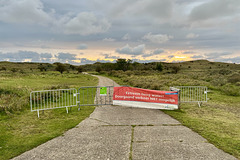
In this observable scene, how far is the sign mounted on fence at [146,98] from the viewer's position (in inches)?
341

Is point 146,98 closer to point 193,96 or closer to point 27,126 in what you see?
point 27,126

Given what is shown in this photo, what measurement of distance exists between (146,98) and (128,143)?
14.8ft

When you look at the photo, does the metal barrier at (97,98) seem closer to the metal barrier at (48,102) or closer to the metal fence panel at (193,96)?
the metal barrier at (48,102)

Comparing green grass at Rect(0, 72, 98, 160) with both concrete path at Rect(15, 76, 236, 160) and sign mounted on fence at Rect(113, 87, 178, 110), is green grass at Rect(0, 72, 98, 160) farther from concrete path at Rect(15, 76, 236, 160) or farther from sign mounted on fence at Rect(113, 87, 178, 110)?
sign mounted on fence at Rect(113, 87, 178, 110)

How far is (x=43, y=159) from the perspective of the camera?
3.80 metres

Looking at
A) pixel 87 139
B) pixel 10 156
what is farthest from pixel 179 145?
pixel 10 156

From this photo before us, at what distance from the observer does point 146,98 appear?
346 inches

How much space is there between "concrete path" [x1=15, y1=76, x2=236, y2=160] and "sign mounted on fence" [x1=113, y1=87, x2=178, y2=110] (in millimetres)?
2202

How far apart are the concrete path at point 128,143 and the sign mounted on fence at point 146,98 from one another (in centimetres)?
220

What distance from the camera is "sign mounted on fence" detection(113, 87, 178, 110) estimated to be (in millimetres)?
8656

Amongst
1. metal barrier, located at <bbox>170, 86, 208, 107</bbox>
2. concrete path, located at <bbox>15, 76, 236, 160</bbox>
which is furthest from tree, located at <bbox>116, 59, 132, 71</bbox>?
concrete path, located at <bbox>15, 76, 236, 160</bbox>

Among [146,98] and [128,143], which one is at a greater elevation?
[146,98]

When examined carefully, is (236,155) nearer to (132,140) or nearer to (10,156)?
(132,140)

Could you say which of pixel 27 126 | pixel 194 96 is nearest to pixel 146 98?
pixel 27 126
